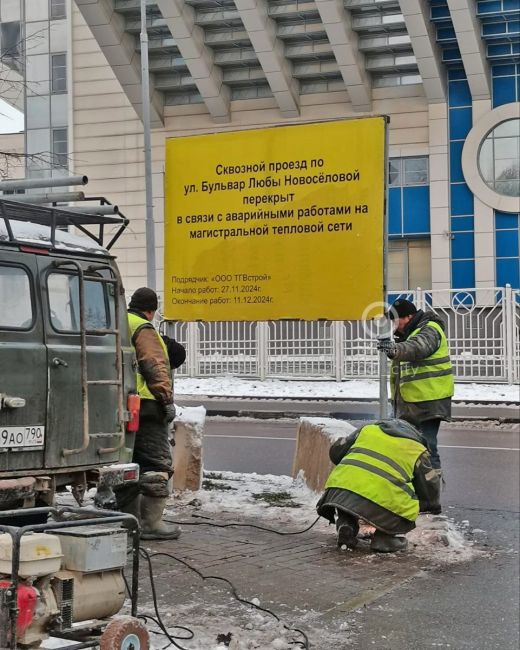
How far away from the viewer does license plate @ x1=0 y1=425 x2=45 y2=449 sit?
477 cm

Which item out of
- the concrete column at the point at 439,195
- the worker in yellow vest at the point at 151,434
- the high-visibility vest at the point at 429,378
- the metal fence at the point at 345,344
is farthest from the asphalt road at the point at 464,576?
the concrete column at the point at 439,195

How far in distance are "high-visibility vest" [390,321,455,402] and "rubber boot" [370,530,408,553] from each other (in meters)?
1.85

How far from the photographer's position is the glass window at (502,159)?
96.3ft

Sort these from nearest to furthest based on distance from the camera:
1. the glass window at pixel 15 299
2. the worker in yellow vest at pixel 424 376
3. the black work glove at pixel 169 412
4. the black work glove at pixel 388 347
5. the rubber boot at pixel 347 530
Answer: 1. the glass window at pixel 15 299
2. the rubber boot at pixel 347 530
3. the black work glove at pixel 169 412
4. the black work glove at pixel 388 347
5. the worker in yellow vest at pixel 424 376

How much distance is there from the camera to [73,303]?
5.48 m

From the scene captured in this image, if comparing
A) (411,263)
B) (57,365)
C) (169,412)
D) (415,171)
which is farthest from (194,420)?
(415,171)

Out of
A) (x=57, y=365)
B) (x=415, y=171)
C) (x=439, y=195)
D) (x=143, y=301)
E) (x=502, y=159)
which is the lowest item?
(x=57, y=365)

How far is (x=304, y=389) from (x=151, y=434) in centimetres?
1423

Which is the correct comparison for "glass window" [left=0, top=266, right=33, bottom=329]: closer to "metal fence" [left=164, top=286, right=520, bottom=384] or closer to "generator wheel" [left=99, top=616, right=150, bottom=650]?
"generator wheel" [left=99, top=616, right=150, bottom=650]

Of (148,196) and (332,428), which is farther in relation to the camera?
(148,196)

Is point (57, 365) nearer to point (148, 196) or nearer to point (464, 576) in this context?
point (464, 576)

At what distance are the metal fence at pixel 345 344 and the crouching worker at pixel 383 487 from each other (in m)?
12.1

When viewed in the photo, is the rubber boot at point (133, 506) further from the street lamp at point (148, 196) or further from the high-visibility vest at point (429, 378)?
the street lamp at point (148, 196)

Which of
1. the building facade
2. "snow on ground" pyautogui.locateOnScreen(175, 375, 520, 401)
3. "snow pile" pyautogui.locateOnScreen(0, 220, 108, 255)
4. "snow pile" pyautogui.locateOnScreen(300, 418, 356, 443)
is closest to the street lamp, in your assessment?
"snow on ground" pyautogui.locateOnScreen(175, 375, 520, 401)
